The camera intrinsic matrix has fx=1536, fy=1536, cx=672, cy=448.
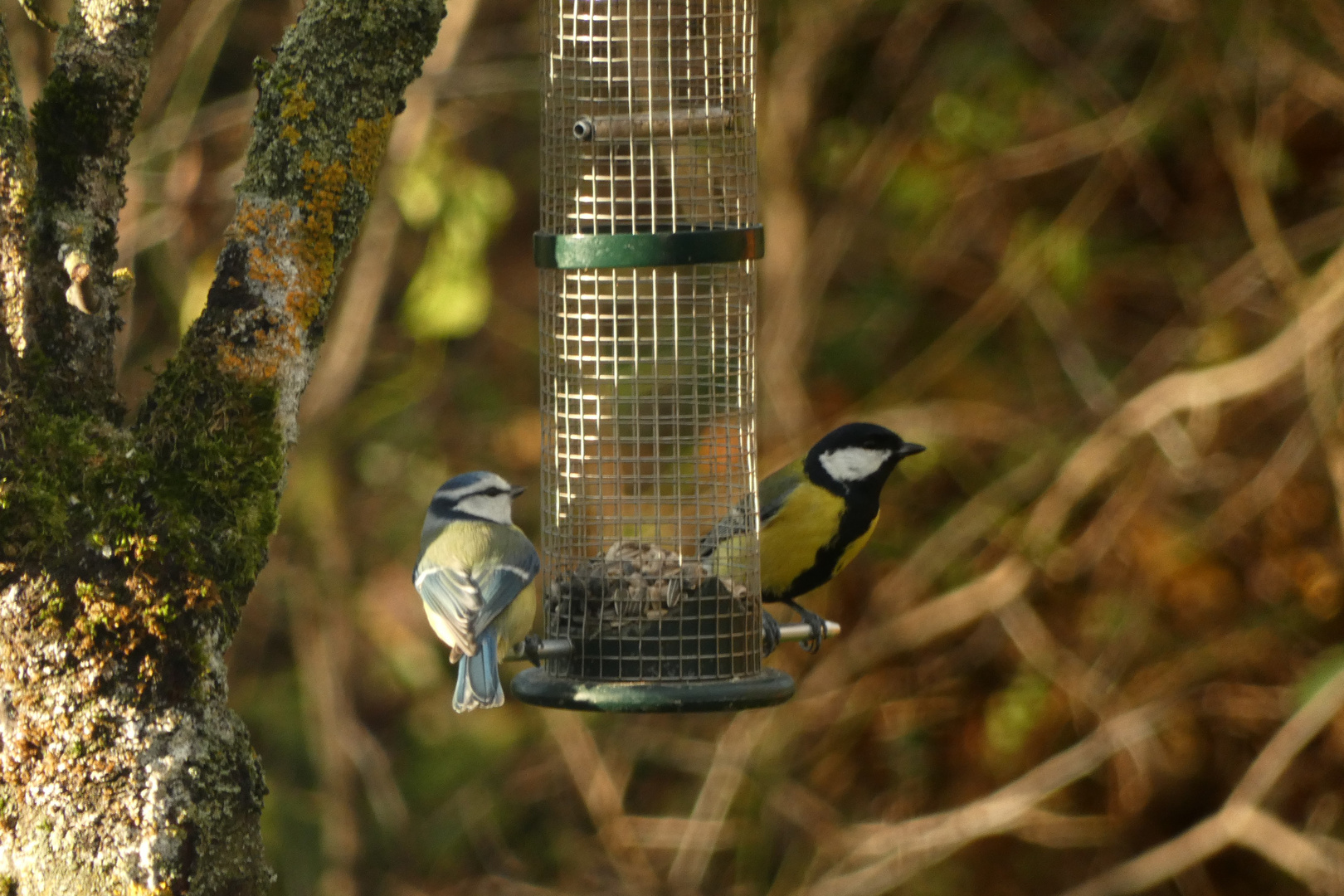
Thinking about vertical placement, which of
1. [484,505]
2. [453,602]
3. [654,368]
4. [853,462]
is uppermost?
[654,368]

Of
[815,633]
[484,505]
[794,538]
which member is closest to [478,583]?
[484,505]

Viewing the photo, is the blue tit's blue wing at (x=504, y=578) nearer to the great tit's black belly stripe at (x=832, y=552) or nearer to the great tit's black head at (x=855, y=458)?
the great tit's black belly stripe at (x=832, y=552)

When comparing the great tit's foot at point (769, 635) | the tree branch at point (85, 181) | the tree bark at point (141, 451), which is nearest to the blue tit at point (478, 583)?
the great tit's foot at point (769, 635)

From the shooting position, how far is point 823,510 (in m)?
4.67

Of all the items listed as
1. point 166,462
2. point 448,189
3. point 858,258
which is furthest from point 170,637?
point 858,258

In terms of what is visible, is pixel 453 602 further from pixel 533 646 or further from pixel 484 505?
pixel 484 505

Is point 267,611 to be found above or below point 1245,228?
below

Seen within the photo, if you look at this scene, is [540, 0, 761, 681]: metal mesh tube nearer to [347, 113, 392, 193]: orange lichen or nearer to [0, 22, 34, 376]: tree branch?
[347, 113, 392, 193]: orange lichen

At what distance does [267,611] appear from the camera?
7.99 metres

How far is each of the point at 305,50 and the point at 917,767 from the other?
5.68 meters

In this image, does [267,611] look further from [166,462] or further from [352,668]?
[166,462]

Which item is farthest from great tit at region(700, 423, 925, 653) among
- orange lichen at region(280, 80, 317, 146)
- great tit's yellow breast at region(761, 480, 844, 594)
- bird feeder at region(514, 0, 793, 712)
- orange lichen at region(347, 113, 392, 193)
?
orange lichen at region(280, 80, 317, 146)

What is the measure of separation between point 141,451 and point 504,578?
1475mm

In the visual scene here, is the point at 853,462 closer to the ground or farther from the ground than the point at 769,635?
farther from the ground
